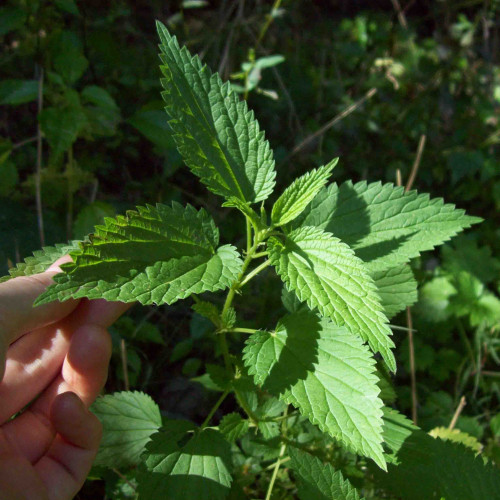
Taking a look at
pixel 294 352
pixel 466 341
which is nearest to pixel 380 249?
pixel 294 352

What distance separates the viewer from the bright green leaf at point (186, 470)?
4.30 ft

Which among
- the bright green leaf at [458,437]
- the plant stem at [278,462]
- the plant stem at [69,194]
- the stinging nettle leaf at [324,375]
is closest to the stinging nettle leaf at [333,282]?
the stinging nettle leaf at [324,375]

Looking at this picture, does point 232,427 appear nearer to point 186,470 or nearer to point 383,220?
point 186,470

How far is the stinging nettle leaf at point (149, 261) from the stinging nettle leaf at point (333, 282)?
0.13 meters

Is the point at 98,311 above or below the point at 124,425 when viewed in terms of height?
above

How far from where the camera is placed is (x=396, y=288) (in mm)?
1604

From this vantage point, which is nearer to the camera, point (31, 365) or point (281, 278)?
point (281, 278)

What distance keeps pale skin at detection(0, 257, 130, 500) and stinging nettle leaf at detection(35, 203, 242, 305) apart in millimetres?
290

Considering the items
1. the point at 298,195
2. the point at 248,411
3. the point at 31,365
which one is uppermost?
the point at 298,195

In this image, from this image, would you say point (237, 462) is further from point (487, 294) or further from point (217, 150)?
point (487, 294)

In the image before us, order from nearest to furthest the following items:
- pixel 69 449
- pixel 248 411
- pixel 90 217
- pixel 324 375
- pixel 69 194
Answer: pixel 324 375
pixel 69 449
pixel 248 411
pixel 90 217
pixel 69 194

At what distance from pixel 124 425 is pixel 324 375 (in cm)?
71

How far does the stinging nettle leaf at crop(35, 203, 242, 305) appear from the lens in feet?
3.61

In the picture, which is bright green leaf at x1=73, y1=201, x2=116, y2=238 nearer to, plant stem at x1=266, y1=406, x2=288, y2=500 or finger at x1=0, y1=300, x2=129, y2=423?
finger at x1=0, y1=300, x2=129, y2=423
